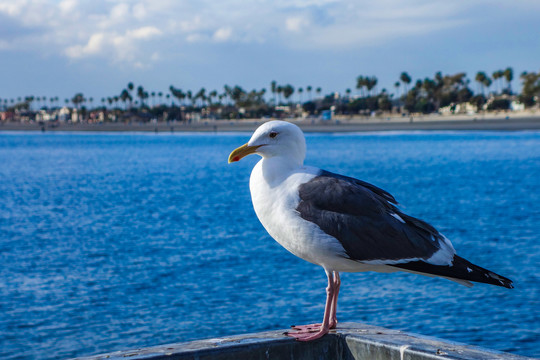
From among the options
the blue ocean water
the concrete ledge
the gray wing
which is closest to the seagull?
the gray wing

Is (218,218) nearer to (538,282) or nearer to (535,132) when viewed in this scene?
(538,282)

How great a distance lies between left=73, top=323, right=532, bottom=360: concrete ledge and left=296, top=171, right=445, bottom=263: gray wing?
24.0 inches

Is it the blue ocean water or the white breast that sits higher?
the white breast

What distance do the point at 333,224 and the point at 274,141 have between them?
0.83 m

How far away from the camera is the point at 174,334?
15.8 metres

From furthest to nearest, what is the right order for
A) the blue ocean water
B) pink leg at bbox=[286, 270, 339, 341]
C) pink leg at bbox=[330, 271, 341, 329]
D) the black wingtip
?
the blue ocean water < pink leg at bbox=[330, 271, 341, 329] < pink leg at bbox=[286, 270, 339, 341] < the black wingtip

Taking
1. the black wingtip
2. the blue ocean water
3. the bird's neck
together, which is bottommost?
the blue ocean water

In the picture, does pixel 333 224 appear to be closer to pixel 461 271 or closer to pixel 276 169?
pixel 276 169

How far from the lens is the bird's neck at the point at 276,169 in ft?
17.4

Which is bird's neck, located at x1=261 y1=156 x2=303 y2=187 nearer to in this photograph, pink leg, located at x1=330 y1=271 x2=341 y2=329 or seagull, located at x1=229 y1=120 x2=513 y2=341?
seagull, located at x1=229 y1=120 x2=513 y2=341

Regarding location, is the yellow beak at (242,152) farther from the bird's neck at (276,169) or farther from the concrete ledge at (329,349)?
the concrete ledge at (329,349)

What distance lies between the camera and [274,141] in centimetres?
541

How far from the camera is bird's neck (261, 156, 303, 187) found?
17.4 ft

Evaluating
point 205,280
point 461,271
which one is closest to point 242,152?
point 461,271
